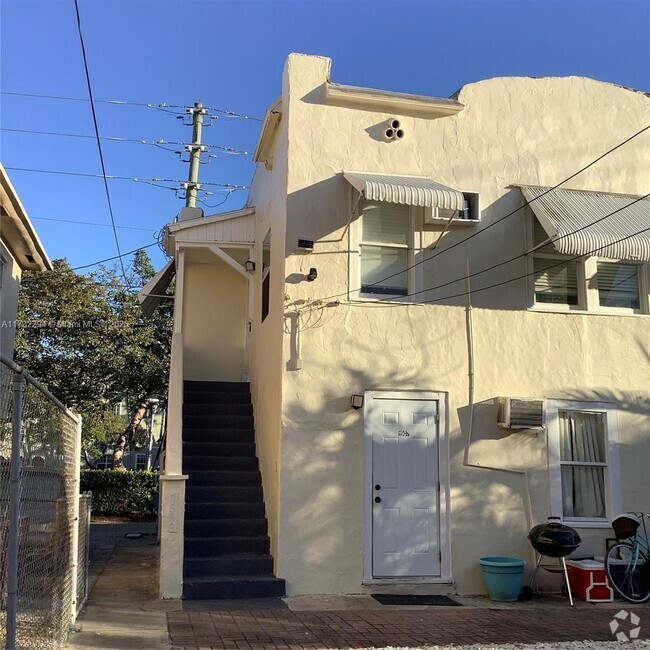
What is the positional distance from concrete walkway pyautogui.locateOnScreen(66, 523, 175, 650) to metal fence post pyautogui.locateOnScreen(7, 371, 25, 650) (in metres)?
2.21

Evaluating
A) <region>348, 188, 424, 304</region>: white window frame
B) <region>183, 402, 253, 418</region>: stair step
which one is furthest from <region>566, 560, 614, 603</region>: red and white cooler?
<region>183, 402, 253, 418</region>: stair step

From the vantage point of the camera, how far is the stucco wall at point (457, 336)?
809cm

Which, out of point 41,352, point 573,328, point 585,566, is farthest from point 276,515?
point 41,352

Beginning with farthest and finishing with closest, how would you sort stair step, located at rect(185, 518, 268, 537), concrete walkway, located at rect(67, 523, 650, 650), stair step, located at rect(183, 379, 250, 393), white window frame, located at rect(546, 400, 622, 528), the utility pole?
the utility pole, stair step, located at rect(183, 379, 250, 393), white window frame, located at rect(546, 400, 622, 528), stair step, located at rect(185, 518, 268, 537), concrete walkway, located at rect(67, 523, 650, 650)

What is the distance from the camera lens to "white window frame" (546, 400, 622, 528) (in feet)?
28.3

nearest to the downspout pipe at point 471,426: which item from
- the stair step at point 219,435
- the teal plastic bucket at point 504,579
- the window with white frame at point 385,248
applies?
the teal plastic bucket at point 504,579

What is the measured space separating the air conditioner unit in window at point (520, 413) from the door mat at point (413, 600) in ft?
7.02

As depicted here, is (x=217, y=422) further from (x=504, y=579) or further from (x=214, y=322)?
(x=504, y=579)

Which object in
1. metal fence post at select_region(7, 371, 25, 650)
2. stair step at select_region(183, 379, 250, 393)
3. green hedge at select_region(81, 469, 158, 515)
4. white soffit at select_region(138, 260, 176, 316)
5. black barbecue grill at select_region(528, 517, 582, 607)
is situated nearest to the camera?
metal fence post at select_region(7, 371, 25, 650)

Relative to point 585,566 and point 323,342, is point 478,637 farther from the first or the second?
point 323,342

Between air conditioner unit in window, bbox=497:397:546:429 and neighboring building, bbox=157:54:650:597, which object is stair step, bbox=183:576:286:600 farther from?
air conditioner unit in window, bbox=497:397:546:429

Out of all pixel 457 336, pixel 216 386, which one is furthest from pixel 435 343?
pixel 216 386

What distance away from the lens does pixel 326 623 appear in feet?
21.7

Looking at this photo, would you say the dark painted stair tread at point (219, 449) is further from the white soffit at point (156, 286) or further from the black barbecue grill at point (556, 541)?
the black barbecue grill at point (556, 541)
